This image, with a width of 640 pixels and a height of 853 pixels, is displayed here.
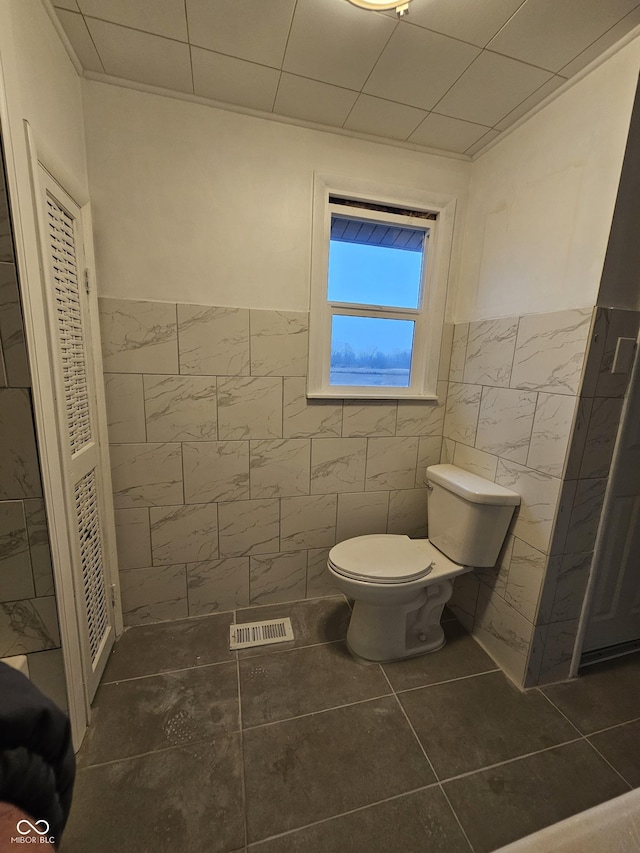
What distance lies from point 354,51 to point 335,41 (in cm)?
7

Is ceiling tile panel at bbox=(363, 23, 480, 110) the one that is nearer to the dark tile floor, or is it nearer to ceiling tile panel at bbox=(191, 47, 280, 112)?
ceiling tile panel at bbox=(191, 47, 280, 112)

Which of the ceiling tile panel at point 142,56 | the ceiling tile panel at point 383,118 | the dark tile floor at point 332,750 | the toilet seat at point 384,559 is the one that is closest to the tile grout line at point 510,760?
the dark tile floor at point 332,750

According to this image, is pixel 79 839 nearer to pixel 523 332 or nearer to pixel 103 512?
pixel 103 512

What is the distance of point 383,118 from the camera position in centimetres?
146

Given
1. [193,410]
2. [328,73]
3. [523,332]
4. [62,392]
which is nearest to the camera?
[62,392]

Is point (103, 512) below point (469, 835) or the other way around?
the other way around

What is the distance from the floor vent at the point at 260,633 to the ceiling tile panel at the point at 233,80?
2306mm

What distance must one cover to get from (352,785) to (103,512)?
1333 mm

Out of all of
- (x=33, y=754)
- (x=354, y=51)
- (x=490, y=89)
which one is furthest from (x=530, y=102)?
(x=33, y=754)

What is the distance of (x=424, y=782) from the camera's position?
1098 millimetres

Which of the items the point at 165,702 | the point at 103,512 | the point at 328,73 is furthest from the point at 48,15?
the point at 165,702

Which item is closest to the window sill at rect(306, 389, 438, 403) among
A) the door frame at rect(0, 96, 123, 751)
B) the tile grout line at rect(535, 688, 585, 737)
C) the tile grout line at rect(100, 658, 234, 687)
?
the door frame at rect(0, 96, 123, 751)

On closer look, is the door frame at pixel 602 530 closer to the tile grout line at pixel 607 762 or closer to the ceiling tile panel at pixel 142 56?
the tile grout line at pixel 607 762

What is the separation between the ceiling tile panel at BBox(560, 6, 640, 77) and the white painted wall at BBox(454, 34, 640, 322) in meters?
0.04
